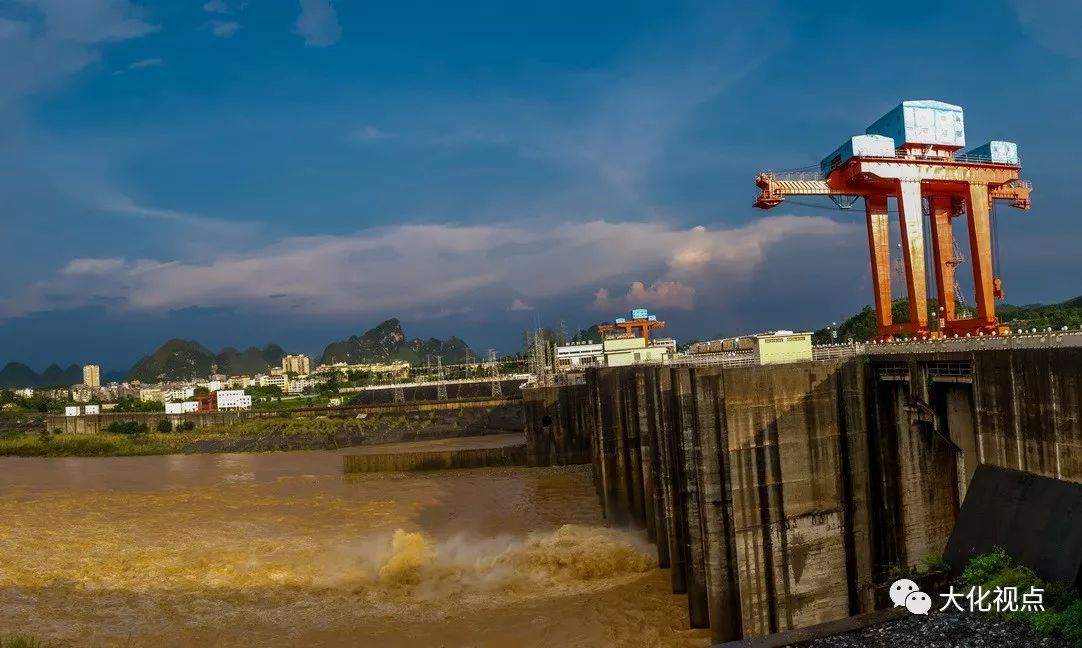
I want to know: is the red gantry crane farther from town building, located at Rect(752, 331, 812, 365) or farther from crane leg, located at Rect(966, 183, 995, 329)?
town building, located at Rect(752, 331, 812, 365)

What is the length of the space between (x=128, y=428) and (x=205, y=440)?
634 inches

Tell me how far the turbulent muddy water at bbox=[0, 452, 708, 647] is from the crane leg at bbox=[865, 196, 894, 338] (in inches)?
538

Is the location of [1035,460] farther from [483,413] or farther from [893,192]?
[483,413]

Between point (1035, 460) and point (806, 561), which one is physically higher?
point (1035, 460)

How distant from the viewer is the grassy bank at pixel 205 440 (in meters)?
66.2

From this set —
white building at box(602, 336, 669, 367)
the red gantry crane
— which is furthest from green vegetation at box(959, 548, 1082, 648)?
white building at box(602, 336, 669, 367)

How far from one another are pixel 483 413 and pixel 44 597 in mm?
51867

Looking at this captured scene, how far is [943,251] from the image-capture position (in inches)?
1060

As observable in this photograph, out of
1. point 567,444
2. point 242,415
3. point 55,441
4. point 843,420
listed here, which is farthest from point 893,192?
point 55,441

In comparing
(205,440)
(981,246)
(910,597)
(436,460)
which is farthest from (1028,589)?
A: (205,440)

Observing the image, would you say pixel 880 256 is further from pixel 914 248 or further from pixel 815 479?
pixel 815 479

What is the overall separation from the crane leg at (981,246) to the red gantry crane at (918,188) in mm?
33

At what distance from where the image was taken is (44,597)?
20.8 m

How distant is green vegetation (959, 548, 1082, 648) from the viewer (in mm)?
8430
